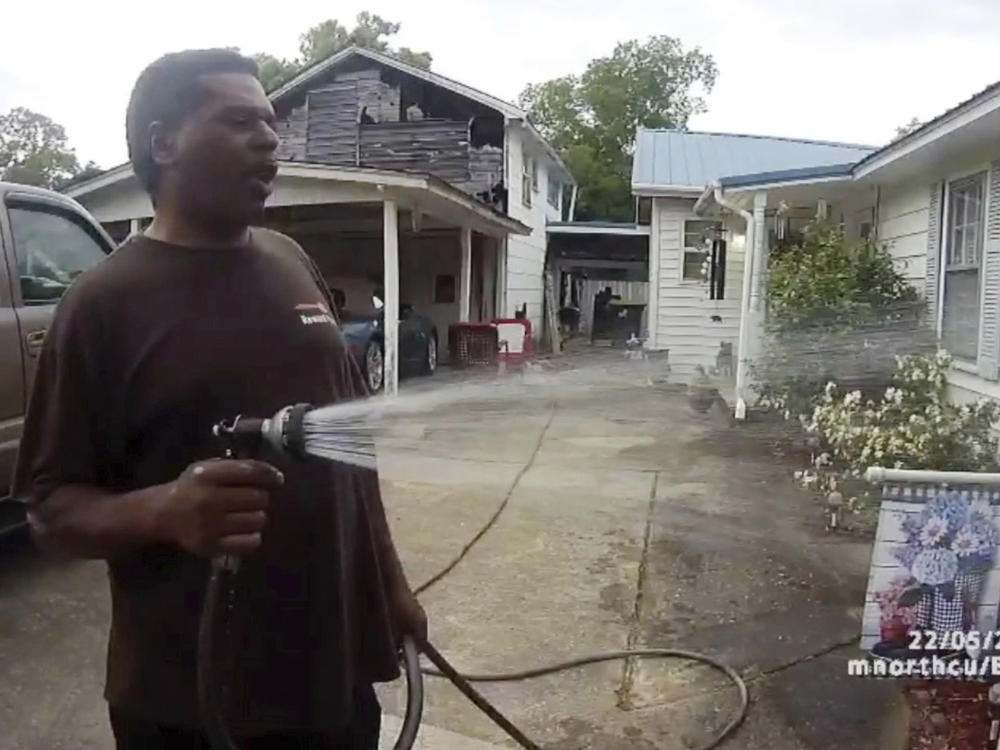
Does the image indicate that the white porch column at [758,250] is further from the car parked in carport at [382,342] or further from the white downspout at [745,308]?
the car parked in carport at [382,342]

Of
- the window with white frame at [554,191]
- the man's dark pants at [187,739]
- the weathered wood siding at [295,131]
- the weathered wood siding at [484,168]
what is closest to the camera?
the man's dark pants at [187,739]

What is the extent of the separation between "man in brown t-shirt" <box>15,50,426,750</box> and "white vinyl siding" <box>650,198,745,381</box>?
11586 millimetres

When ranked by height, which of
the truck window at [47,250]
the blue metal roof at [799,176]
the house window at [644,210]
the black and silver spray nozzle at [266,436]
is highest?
the house window at [644,210]

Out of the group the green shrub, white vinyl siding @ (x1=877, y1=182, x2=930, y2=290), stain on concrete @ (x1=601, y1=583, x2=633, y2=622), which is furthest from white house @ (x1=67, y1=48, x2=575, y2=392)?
stain on concrete @ (x1=601, y1=583, x2=633, y2=622)

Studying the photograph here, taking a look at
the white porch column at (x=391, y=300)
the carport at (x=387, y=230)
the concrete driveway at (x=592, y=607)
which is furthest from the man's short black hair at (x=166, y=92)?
the white porch column at (x=391, y=300)

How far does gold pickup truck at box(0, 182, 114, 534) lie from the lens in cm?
403

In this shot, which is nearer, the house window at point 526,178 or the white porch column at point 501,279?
the white porch column at point 501,279

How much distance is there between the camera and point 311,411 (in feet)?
4.17

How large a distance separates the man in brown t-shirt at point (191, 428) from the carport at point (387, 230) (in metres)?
7.30

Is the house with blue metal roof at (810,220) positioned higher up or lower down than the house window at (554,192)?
lower down

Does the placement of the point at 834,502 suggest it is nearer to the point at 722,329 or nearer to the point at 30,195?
the point at 30,195

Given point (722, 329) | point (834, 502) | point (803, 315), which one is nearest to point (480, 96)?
point (722, 329)

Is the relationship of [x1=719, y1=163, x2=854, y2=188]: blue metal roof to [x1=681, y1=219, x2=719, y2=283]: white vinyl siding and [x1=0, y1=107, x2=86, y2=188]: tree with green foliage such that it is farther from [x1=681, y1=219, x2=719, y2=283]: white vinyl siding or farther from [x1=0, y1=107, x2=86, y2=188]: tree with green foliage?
[x1=0, y1=107, x2=86, y2=188]: tree with green foliage

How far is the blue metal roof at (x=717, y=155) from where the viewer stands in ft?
41.2
